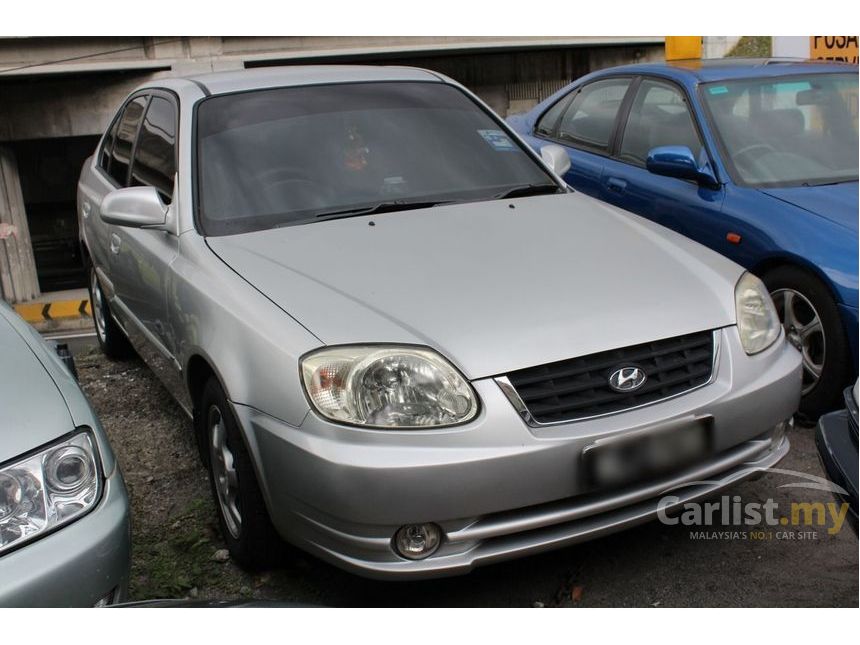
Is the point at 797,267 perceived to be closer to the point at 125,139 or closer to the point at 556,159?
the point at 556,159

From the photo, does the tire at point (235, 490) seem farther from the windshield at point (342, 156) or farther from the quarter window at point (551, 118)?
the quarter window at point (551, 118)

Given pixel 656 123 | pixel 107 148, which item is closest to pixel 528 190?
pixel 656 123

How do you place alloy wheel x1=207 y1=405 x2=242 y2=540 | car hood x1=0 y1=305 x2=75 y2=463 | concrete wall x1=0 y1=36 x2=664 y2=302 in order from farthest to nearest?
1. concrete wall x1=0 y1=36 x2=664 y2=302
2. alloy wheel x1=207 y1=405 x2=242 y2=540
3. car hood x1=0 y1=305 x2=75 y2=463

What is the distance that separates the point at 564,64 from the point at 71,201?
12.2m

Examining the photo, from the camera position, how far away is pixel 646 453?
274 centimetres

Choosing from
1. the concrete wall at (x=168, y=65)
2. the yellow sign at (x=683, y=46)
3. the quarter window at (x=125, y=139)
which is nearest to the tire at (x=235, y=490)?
the quarter window at (x=125, y=139)

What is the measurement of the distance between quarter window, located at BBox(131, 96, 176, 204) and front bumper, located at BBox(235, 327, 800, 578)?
144 centimetres

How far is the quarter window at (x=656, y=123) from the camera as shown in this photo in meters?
5.07

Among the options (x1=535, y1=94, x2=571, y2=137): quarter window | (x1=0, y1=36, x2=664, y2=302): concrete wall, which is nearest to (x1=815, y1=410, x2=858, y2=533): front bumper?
(x1=535, y1=94, x2=571, y2=137): quarter window

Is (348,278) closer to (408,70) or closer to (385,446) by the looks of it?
(385,446)

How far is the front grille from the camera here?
8.82 ft

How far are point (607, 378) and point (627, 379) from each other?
7 cm

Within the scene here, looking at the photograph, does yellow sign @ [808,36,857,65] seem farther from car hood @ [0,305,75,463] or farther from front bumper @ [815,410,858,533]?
car hood @ [0,305,75,463]

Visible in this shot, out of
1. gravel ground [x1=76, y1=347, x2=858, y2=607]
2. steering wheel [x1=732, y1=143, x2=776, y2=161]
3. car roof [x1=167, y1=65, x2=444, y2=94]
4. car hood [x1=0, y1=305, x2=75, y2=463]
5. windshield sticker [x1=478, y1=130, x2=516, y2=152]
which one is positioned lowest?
gravel ground [x1=76, y1=347, x2=858, y2=607]
